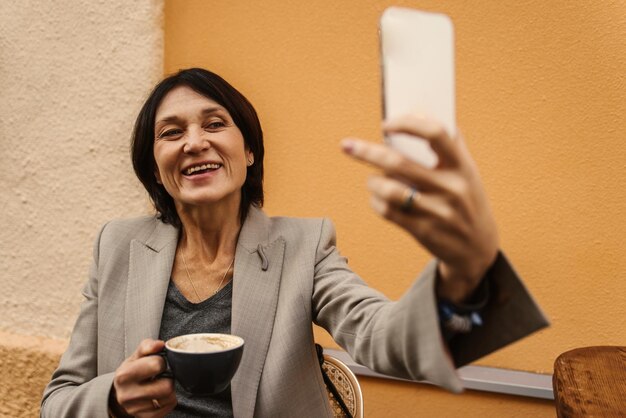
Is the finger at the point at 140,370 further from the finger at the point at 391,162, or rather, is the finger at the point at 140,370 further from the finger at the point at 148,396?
the finger at the point at 391,162

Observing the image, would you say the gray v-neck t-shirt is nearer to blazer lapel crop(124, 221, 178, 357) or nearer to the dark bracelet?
blazer lapel crop(124, 221, 178, 357)

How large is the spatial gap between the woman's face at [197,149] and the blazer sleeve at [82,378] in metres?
0.32

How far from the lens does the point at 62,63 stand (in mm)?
2113

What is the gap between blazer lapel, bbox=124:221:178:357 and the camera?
129cm

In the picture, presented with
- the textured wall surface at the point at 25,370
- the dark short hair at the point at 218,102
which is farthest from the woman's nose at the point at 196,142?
the textured wall surface at the point at 25,370

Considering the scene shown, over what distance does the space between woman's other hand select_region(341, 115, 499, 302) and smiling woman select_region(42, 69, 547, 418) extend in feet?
0.75

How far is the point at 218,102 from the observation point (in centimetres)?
136

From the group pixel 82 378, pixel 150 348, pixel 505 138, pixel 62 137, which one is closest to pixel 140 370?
pixel 150 348

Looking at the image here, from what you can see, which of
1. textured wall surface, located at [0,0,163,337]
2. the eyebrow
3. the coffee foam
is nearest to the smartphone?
the coffee foam

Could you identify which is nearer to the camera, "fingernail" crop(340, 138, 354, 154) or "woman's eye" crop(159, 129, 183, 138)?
"fingernail" crop(340, 138, 354, 154)

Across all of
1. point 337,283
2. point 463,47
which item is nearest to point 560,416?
point 337,283

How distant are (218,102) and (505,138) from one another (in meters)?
0.82

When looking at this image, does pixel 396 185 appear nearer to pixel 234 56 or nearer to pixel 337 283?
pixel 337 283

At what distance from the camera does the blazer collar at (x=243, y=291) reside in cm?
122
